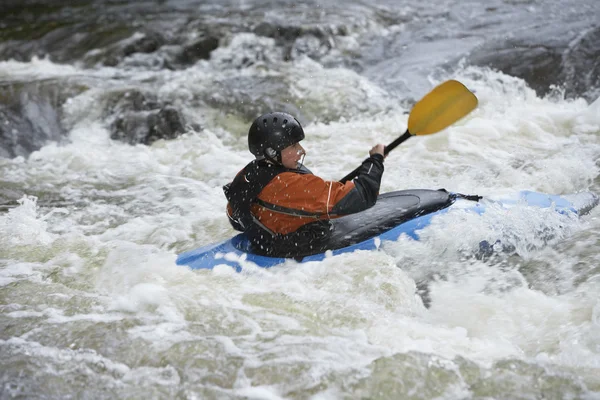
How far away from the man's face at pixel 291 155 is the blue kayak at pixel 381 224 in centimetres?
45

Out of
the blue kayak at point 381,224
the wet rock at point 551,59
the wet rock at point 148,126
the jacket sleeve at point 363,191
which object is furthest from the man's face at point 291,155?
the wet rock at point 551,59

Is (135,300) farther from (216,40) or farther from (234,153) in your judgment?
(216,40)

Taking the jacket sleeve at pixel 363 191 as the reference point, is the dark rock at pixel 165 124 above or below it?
below

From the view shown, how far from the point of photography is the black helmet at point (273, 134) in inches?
133

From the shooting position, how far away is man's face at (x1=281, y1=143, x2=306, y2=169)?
341 centimetres

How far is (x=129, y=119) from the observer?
22.8 ft

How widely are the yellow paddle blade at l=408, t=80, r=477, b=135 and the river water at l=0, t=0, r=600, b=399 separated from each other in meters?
0.63

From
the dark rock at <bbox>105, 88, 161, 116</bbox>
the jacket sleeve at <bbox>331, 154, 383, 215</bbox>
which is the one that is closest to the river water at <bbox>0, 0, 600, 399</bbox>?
the dark rock at <bbox>105, 88, 161, 116</bbox>

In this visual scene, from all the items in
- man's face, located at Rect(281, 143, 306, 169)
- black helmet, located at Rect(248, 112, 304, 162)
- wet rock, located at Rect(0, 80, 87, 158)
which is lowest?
wet rock, located at Rect(0, 80, 87, 158)

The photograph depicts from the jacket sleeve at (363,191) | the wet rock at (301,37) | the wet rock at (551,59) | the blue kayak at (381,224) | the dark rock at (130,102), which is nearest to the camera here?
the jacket sleeve at (363,191)

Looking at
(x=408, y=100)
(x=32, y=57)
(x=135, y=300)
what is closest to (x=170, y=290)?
(x=135, y=300)

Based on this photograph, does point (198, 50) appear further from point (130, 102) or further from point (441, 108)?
point (441, 108)

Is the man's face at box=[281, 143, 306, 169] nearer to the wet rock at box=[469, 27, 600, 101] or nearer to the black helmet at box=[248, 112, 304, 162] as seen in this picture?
the black helmet at box=[248, 112, 304, 162]

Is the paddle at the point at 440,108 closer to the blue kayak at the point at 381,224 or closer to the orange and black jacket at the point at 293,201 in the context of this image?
the blue kayak at the point at 381,224
